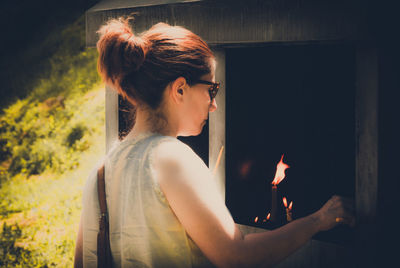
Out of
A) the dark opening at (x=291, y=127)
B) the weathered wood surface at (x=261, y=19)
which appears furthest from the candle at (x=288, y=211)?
the weathered wood surface at (x=261, y=19)

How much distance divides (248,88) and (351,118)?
0.62m

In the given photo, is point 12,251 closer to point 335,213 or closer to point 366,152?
point 335,213

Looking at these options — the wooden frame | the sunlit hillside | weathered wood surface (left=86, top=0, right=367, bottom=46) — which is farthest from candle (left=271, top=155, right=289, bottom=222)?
the sunlit hillside

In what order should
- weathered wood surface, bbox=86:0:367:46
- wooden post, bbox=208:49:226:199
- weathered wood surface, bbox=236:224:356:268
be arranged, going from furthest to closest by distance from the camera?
wooden post, bbox=208:49:226:199
weathered wood surface, bbox=236:224:356:268
weathered wood surface, bbox=86:0:367:46

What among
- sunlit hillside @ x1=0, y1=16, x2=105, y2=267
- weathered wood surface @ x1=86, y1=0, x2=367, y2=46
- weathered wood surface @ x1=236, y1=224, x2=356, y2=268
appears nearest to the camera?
weathered wood surface @ x1=86, y1=0, x2=367, y2=46

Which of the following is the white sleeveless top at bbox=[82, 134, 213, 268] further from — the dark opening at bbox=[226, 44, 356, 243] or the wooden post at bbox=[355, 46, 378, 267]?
the dark opening at bbox=[226, 44, 356, 243]

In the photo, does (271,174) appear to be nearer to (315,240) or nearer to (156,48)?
(315,240)

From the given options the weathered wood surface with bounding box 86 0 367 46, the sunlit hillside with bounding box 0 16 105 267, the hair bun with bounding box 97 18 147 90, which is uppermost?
the weathered wood surface with bounding box 86 0 367 46

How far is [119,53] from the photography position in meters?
1.59

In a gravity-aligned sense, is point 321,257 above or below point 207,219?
below

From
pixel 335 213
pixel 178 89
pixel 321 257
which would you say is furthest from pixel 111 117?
pixel 335 213

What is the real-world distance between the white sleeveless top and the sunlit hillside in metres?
3.51

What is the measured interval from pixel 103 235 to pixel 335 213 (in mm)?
937

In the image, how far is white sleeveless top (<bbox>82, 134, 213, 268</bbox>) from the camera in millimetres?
1517
